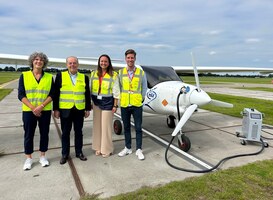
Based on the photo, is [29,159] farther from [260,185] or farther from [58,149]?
[260,185]

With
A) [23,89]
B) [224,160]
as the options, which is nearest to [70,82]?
[23,89]

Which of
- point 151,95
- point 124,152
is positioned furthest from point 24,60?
point 124,152

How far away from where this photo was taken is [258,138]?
198 inches

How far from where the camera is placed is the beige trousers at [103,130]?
4.16 metres

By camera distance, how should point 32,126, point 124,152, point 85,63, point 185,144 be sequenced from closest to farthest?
point 32,126, point 124,152, point 185,144, point 85,63

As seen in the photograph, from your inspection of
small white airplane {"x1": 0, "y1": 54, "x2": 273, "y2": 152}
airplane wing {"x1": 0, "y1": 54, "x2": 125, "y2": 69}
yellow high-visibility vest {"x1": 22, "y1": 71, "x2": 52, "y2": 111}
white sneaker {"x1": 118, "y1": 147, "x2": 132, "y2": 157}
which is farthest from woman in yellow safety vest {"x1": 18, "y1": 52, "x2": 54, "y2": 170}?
airplane wing {"x1": 0, "y1": 54, "x2": 125, "y2": 69}

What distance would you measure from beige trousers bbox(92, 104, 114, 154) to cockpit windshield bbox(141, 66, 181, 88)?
1.67 metres

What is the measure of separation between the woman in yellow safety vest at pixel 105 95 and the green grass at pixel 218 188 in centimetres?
148

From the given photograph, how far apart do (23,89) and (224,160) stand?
369 cm

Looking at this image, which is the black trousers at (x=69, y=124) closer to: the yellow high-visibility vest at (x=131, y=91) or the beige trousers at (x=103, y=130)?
the beige trousers at (x=103, y=130)

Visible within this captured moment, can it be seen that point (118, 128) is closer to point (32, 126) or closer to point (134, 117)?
point (134, 117)

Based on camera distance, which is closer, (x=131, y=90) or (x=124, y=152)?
(x=131, y=90)

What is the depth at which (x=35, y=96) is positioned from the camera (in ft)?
11.5

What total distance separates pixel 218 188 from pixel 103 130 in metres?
2.20
